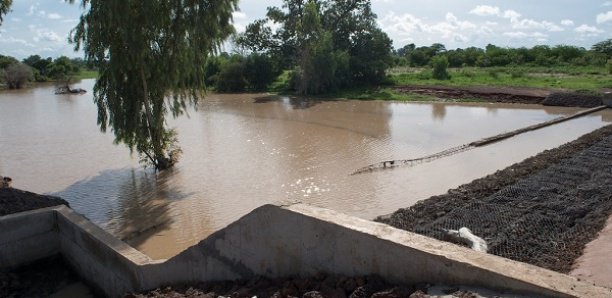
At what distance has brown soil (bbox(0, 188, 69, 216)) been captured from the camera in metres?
9.62

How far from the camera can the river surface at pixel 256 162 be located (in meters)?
12.2

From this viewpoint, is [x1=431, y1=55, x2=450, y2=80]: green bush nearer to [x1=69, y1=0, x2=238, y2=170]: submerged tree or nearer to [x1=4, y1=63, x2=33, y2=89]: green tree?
[x1=69, y1=0, x2=238, y2=170]: submerged tree

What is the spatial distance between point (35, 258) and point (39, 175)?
806 cm

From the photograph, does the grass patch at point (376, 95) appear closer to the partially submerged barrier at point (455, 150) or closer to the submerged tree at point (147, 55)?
the partially submerged barrier at point (455, 150)

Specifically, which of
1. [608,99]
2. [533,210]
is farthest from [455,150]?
[608,99]

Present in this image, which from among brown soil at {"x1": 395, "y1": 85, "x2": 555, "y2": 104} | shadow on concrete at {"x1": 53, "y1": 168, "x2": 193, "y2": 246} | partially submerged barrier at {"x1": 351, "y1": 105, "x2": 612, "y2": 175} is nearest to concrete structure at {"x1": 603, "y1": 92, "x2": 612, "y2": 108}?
partially submerged barrier at {"x1": 351, "y1": 105, "x2": 612, "y2": 175}

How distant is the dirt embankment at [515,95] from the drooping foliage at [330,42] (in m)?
4.68

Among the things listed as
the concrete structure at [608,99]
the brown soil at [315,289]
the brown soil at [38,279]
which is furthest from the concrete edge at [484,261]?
the concrete structure at [608,99]

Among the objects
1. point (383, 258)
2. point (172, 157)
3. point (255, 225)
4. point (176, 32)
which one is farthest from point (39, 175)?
point (383, 258)

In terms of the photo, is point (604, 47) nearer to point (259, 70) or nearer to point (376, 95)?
point (376, 95)

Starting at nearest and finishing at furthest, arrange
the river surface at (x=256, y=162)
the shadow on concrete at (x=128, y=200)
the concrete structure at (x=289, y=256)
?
the concrete structure at (x=289, y=256) < the shadow on concrete at (x=128, y=200) < the river surface at (x=256, y=162)

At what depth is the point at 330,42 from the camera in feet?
131

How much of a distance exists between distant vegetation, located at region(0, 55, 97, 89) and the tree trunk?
40.7m

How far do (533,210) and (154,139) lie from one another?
11.7m
